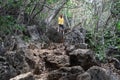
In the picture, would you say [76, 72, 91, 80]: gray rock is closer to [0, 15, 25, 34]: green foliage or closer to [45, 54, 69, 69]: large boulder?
[45, 54, 69, 69]: large boulder

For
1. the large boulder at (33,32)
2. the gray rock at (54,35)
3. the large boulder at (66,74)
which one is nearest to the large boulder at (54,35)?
the gray rock at (54,35)

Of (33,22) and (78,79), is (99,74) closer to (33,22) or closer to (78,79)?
(78,79)

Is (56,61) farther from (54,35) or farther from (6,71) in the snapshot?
(54,35)

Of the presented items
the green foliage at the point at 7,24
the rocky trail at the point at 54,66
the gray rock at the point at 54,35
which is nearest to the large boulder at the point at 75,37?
the gray rock at the point at 54,35

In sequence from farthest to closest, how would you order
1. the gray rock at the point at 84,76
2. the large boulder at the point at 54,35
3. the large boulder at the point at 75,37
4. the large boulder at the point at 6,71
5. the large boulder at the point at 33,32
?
the large boulder at the point at 54,35, the large boulder at the point at 75,37, the large boulder at the point at 33,32, the large boulder at the point at 6,71, the gray rock at the point at 84,76

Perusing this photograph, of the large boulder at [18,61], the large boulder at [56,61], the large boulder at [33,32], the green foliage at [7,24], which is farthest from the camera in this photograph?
the large boulder at [33,32]

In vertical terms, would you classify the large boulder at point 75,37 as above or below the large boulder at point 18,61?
below

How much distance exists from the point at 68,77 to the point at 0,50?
3454 mm

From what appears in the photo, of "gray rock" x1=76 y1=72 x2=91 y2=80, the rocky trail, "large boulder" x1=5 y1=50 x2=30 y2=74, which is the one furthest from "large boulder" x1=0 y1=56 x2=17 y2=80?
"gray rock" x1=76 y1=72 x2=91 y2=80

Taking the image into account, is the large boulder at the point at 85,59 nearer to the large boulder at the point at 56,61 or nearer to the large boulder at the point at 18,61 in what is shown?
the large boulder at the point at 56,61

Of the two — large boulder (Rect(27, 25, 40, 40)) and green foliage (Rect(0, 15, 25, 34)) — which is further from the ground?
green foliage (Rect(0, 15, 25, 34))

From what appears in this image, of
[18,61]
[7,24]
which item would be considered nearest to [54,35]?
[7,24]

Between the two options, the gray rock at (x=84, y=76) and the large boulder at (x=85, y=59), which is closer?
the gray rock at (x=84, y=76)

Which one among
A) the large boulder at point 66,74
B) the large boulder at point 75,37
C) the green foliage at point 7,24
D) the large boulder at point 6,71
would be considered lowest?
the large boulder at point 75,37
